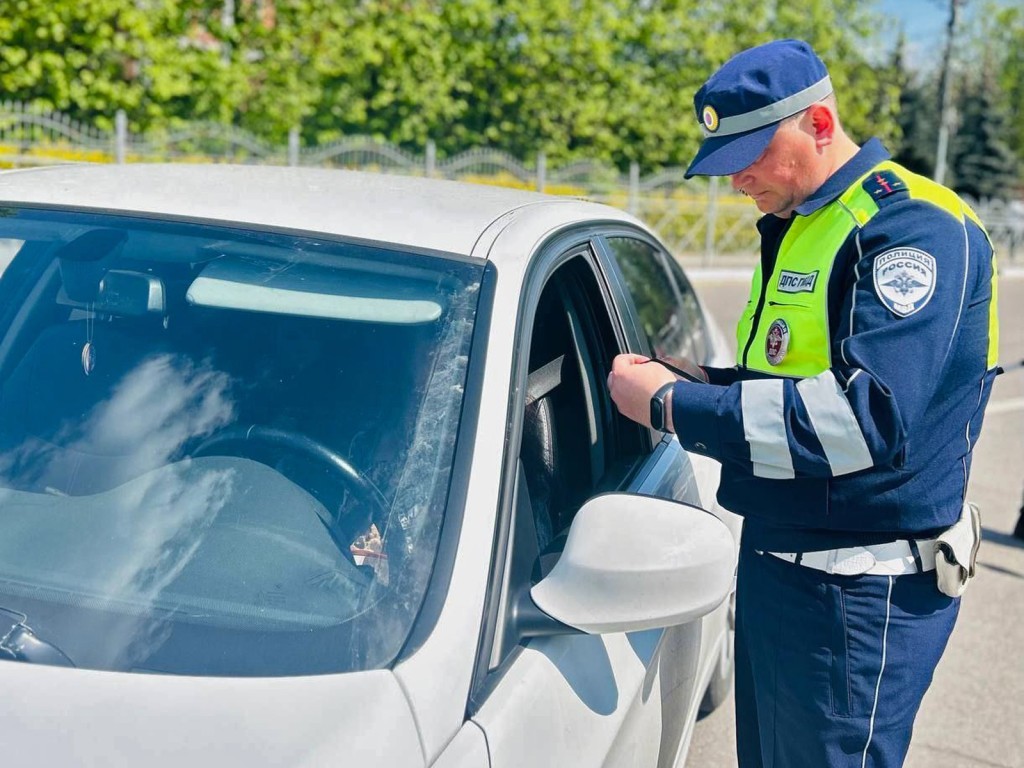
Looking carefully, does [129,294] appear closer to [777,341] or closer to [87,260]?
[87,260]

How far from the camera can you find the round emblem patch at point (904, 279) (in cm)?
171

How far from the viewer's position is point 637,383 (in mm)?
1865

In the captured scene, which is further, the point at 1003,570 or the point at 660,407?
the point at 1003,570

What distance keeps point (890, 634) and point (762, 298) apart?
65 centimetres

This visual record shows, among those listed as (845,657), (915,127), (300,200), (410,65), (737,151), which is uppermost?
(737,151)

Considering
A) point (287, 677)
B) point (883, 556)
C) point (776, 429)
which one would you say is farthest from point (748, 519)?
point (287, 677)

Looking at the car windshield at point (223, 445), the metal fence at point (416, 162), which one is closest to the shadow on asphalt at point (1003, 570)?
the car windshield at point (223, 445)

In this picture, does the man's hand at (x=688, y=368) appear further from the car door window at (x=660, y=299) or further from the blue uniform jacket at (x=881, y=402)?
the car door window at (x=660, y=299)

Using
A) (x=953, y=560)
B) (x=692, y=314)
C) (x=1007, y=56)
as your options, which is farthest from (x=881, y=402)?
(x=1007, y=56)

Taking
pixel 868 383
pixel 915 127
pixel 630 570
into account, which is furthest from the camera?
pixel 915 127

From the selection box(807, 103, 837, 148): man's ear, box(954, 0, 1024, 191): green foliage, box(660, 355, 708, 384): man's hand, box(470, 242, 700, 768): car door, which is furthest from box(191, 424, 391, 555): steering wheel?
box(954, 0, 1024, 191): green foliage

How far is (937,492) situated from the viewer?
1.89 meters

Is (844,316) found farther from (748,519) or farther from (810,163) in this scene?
(748,519)

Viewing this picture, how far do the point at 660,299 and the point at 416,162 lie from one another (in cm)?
1485
